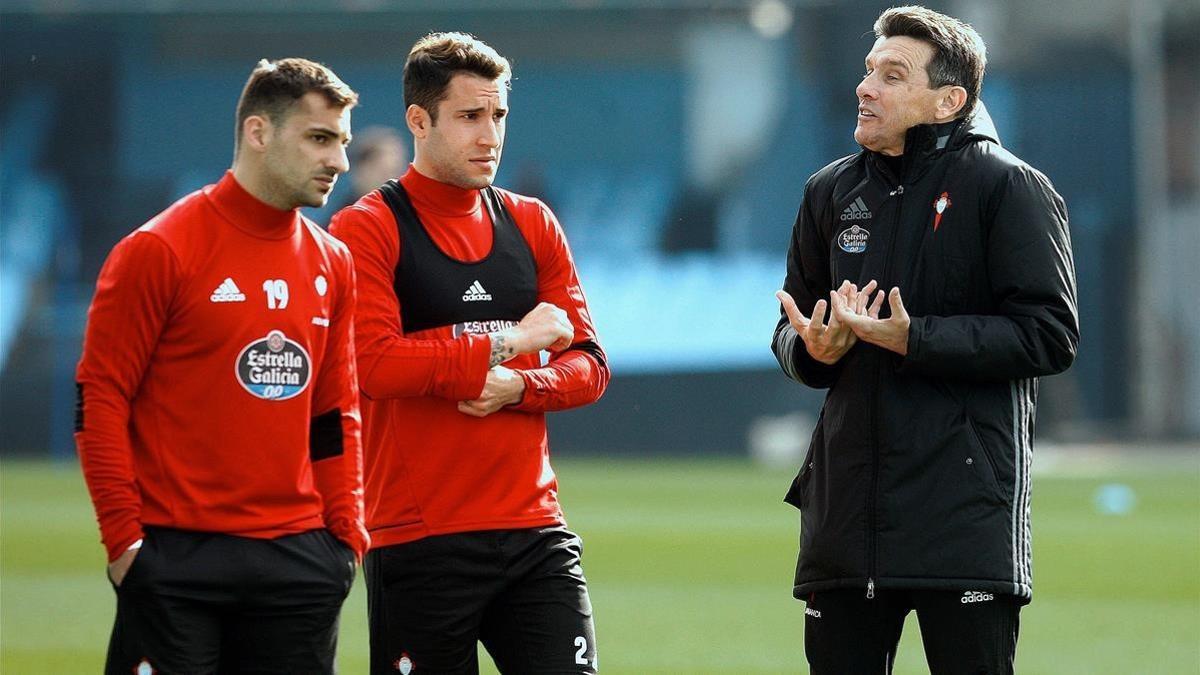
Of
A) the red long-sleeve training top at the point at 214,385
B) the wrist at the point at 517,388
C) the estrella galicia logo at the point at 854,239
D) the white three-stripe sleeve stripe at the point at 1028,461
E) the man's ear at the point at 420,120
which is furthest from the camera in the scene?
the man's ear at the point at 420,120

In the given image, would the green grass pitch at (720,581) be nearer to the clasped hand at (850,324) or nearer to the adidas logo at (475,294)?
the adidas logo at (475,294)

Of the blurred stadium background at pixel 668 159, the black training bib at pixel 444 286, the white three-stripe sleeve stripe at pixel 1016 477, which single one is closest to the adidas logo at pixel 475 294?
the black training bib at pixel 444 286

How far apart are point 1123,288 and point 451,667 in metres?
22.3

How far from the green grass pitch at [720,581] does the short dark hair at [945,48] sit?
15.3 ft

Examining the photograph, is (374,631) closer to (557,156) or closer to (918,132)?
(918,132)

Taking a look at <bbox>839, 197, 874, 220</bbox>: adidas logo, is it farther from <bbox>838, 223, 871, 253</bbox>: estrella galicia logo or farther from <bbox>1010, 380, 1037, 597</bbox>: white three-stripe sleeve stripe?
<bbox>1010, 380, 1037, 597</bbox>: white three-stripe sleeve stripe

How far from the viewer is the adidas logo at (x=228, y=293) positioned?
14.5 ft

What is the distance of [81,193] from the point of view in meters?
25.4

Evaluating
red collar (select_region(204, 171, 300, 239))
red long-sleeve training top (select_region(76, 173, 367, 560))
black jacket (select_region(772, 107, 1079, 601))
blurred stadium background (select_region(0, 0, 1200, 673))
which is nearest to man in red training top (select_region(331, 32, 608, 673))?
red long-sleeve training top (select_region(76, 173, 367, 560))

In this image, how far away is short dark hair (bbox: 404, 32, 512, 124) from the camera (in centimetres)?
516

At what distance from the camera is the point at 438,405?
16.8 feet

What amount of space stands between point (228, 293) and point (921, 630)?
2.04 meters

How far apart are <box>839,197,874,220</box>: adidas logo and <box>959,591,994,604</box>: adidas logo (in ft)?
3.44

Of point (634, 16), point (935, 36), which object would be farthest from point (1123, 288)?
point (935, 36)
